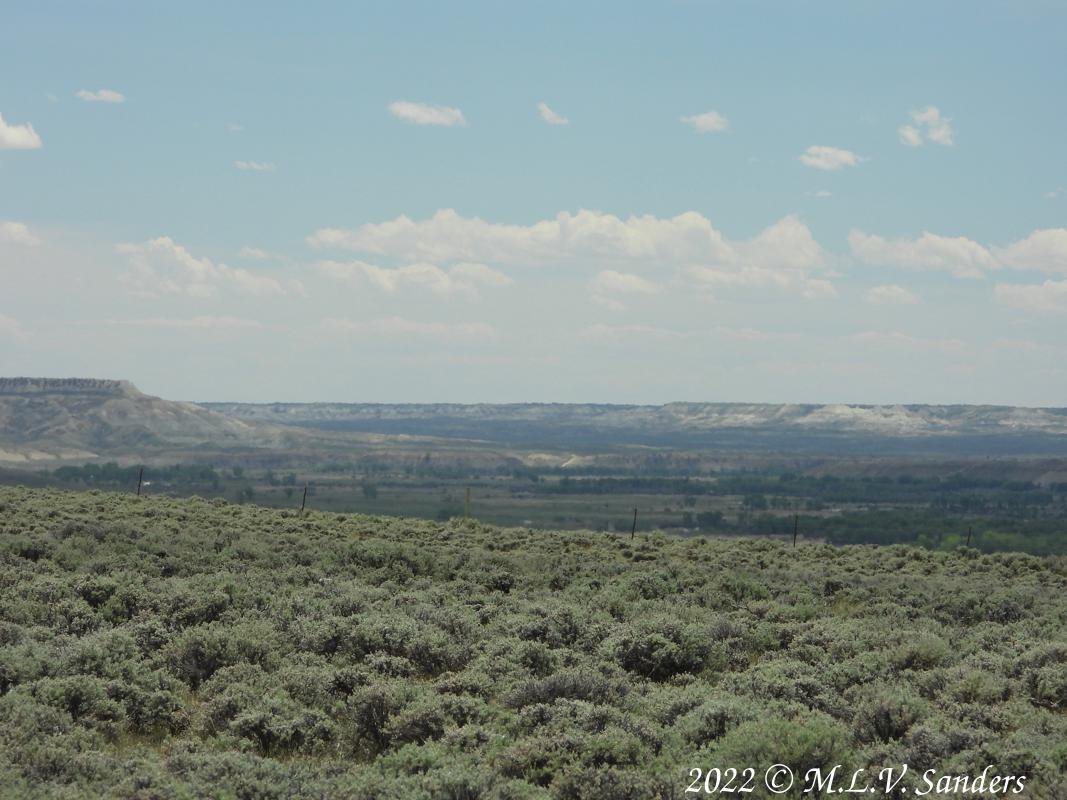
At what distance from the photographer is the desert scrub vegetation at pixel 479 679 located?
32.2ft

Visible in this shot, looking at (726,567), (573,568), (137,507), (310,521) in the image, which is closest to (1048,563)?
(726,567)

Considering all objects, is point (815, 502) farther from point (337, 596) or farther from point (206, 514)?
point (337, 596)

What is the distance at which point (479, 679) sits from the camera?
13109 mm

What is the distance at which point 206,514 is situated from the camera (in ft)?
120

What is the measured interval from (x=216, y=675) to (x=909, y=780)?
26.6 ft

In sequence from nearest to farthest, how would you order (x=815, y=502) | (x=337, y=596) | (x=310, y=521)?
(x=337, y=596)
(x=310, y=521)
(x=815, y=502)

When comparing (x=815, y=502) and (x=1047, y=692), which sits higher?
(x=1047, y=692)

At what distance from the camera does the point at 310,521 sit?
3806 cm

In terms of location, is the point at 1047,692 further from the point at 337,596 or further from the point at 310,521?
the point at 310,521

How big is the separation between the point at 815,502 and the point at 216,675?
183 m

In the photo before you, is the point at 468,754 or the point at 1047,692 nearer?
the point at 468,754

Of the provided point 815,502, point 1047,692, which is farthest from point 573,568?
point 815,502

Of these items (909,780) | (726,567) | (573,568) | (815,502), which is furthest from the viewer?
(815,502)

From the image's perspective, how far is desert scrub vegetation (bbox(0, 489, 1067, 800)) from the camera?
9.81m
